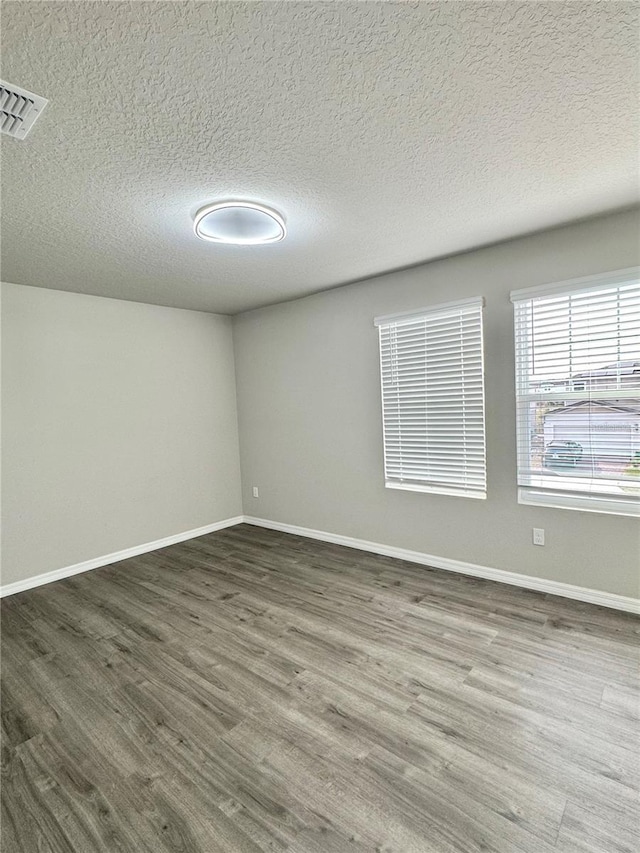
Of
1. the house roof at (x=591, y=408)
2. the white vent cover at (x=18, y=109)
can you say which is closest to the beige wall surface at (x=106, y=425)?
the white vent cover at (x=18, y=109)

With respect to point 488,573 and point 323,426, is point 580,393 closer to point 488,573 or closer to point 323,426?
point 488,573

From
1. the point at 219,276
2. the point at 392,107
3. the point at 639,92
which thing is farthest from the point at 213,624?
the point at 639,92

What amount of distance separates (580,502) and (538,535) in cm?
38

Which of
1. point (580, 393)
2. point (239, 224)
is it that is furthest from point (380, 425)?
point (239, 224)

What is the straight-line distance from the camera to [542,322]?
117 inches

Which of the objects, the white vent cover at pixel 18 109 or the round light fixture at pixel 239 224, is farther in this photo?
the round light fixture at pixel 239 224

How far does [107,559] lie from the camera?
4055mm

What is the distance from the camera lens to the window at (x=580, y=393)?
8.72ft

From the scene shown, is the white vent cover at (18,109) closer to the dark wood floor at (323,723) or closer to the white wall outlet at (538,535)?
the dark wood floor at (323,723)

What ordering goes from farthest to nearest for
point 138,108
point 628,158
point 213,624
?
point 213,624, point 628,158, point 138,108

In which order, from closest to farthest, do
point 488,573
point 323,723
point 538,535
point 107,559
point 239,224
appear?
point 323,723 → point 239,224 → point 538,535 → point 488,573 → point 107,559

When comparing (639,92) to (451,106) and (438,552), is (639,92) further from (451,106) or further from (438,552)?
(438,552)

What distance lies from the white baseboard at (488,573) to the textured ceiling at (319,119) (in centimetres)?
248

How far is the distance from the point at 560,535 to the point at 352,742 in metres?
2.04
